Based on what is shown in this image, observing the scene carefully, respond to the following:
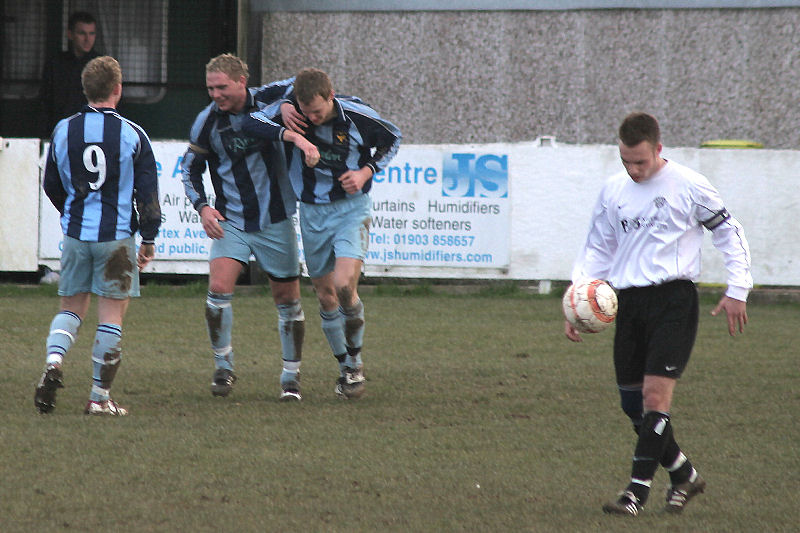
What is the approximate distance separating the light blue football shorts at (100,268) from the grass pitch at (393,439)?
70 centimetres

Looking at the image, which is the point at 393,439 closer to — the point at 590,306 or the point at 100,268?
the point at 590,306

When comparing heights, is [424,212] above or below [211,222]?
below

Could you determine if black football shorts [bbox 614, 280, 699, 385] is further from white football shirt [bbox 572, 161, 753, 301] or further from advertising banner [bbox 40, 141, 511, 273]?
advertising banner [bbox 40, 141, 511, 273]

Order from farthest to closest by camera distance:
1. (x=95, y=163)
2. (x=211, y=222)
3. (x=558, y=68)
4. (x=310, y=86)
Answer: (x=558, y=68)
(x=211, y=222)
(x=310, y=86)
(x=95, y=163)

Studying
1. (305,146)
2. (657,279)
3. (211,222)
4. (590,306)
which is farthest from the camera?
(211,222)

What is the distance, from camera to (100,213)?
22.4 feet

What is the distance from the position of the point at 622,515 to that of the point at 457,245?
8.28 m

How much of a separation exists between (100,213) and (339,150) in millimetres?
1548

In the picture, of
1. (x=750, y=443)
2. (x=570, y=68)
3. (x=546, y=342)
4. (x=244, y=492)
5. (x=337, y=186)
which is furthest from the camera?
(x=570, y=68)

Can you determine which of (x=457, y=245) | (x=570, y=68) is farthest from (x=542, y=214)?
(x=570, y=68)

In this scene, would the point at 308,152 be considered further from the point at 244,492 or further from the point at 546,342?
the point at 546,342

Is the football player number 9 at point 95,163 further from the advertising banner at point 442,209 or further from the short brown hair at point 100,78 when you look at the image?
the advertising banner at point 442,209

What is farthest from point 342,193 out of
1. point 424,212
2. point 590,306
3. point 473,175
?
point 473,175

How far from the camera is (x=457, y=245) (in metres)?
13.1
